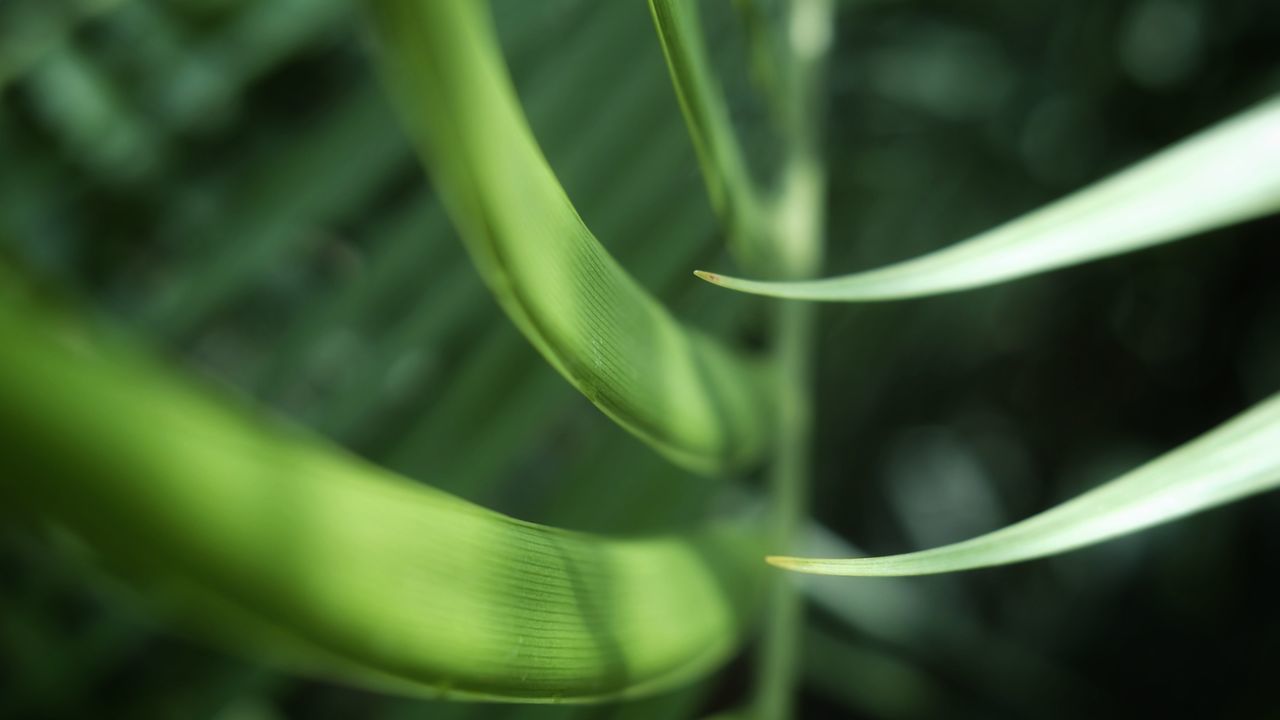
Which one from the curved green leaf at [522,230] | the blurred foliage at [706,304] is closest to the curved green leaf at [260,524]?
the curved green leaf at [522,230]

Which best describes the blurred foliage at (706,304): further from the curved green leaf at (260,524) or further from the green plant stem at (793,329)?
the curved green leaf at (260,524)

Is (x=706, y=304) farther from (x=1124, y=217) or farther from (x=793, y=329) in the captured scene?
(x=1124, y=217)

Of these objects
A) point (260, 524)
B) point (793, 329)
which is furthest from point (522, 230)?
point (793, 329)

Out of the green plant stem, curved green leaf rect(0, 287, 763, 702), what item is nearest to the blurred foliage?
the green plant stem

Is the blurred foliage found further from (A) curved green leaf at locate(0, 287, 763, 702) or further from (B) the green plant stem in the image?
(A) curved green leaf at locate(0, 287, 763, 702)

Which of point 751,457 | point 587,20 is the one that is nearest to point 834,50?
point 587,20

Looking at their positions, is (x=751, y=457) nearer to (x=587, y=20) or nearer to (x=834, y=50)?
(x=587, y=20)
